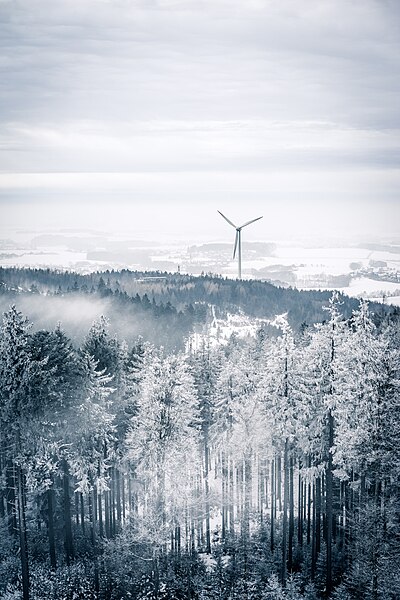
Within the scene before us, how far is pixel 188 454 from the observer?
3319cm

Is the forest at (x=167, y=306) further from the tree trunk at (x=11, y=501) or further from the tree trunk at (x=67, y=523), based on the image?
the tree trunk at (x=67, y=523)

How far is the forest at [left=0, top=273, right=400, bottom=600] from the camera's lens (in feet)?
90.7

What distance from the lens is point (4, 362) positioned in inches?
1076

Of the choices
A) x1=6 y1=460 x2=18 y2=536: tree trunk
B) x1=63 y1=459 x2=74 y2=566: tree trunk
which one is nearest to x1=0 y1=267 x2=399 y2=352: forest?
x1=6 y1=460 x2=18 y2=536: tree trunk

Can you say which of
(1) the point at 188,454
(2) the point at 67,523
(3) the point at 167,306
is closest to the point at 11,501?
(2) the point at 67,523

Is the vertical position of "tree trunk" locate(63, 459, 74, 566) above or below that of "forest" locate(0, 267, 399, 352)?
below

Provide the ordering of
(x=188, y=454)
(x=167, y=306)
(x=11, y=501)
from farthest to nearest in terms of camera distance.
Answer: (x=167, y=306) → (x=11, y=501) → (x=188, y=454)

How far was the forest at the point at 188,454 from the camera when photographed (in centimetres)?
2765

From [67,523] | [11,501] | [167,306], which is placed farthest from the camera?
[167,306]

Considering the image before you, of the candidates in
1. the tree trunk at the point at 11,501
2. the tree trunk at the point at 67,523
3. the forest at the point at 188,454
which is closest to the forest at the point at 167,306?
the tree trunk at the point at 11,501

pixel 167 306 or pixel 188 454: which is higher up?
pixel 167 306

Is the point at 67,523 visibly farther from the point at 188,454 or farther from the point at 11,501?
the point at 188,454

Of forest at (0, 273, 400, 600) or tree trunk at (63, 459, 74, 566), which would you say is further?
tree trunk at (63, 459, 74, 566)

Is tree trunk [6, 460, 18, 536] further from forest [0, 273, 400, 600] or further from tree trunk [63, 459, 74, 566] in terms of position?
tree trunk [63, 459, 74, 566]
